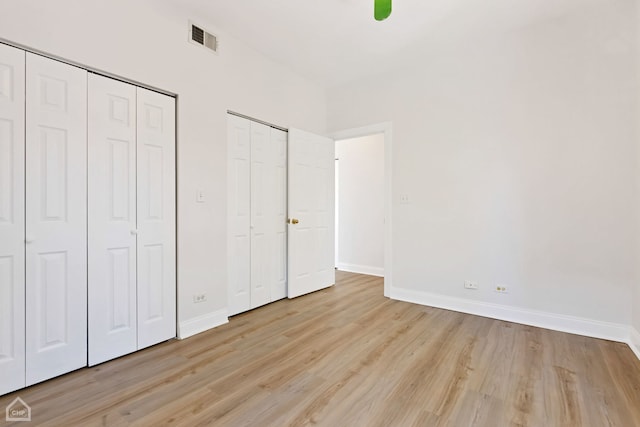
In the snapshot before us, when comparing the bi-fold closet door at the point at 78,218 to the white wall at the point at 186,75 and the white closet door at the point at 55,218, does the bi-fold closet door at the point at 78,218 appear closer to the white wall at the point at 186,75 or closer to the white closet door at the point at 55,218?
the white closet door at the point at 55,218

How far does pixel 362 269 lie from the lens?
5.21 meters

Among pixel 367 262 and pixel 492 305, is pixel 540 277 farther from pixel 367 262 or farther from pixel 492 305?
pixel 367 262

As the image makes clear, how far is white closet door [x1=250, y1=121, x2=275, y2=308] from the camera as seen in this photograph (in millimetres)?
3273

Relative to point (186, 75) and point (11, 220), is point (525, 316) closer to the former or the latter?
point (186, 75)

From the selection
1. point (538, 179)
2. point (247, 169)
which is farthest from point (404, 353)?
point (247, 169)

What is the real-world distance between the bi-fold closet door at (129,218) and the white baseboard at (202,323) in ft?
0.29

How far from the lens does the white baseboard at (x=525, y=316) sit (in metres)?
2.53

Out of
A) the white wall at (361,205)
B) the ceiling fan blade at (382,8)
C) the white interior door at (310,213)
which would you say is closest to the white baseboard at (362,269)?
the white wall at (361,205)

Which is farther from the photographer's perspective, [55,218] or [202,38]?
[202,38]
